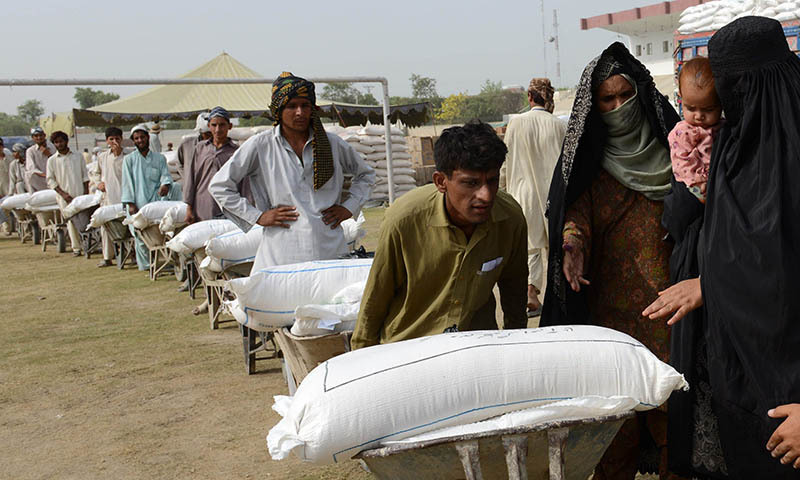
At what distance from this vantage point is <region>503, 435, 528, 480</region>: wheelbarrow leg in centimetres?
187

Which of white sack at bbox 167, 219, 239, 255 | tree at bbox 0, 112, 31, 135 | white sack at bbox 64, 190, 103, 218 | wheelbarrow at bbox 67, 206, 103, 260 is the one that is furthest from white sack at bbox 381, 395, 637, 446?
tree at bbox 0, 112, 31, 135

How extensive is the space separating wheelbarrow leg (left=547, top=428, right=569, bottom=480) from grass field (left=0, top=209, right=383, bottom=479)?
1827 mm

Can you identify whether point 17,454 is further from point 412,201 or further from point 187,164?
point 187,164

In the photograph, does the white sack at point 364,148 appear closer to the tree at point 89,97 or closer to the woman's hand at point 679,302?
the woman's hand at point 679,302

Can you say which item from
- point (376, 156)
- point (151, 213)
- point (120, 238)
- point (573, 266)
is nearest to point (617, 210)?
point (573, 266)

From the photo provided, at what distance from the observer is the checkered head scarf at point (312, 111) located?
12.8ft

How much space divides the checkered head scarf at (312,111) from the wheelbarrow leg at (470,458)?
7.87ft

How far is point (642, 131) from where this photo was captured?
8.26 feet

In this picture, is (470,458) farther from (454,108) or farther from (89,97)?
(89,97)

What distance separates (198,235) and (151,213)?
6.64 ft

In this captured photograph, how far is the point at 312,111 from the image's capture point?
404 centimetres

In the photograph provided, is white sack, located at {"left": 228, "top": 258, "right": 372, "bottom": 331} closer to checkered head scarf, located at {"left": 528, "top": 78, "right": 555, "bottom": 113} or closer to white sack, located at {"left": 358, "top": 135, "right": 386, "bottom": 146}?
checkered head scarf, located at {"left": 528, "top": 78, "right": 555, "bottom": 113}

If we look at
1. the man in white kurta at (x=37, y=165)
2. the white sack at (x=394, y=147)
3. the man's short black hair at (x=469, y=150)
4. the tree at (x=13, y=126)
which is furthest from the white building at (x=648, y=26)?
the tree at (x=13, y=126)

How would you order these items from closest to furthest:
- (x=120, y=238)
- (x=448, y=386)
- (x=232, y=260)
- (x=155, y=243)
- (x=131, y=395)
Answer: (x=448, y=386) → (x=131, y=395) → (x=232, y=260) → (x=155, y=243) → (x=120, y=238)
